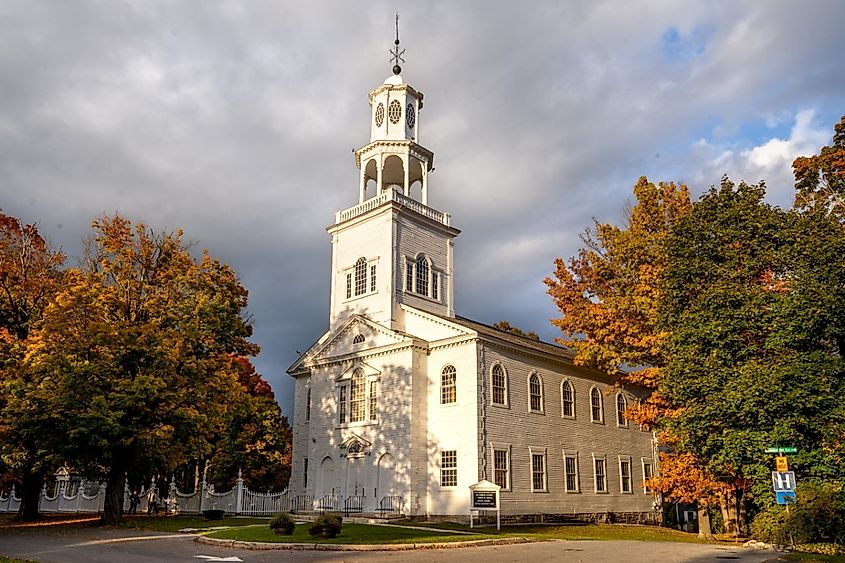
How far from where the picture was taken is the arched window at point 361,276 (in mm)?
37344

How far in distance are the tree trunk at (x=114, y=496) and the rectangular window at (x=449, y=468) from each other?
13.1 meters

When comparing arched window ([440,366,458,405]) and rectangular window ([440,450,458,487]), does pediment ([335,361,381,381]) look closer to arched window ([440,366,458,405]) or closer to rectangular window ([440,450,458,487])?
arched window ([440,366,458,405])

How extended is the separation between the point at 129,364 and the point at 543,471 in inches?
727

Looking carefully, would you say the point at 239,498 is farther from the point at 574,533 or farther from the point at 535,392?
the point at 574,533

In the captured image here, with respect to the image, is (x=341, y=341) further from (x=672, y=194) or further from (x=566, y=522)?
(x=672, y=194)

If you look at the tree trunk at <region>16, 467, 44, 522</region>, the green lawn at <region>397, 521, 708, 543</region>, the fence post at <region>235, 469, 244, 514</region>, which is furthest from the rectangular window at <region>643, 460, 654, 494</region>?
the tree trunk at <region>16, 467, 44, 522</region>

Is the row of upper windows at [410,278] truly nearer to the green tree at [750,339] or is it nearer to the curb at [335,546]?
the green tree at [750,339]

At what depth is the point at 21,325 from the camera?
29328 mm

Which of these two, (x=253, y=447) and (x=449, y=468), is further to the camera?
(x=253, y=447)

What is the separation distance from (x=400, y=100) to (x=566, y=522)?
77.3 feet

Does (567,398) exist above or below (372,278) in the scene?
below

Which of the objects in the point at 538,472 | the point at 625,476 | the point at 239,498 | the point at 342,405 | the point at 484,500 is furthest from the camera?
the point at 625,476

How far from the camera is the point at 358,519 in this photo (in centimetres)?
2964

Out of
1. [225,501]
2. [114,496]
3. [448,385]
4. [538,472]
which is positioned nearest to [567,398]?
[538,472]
